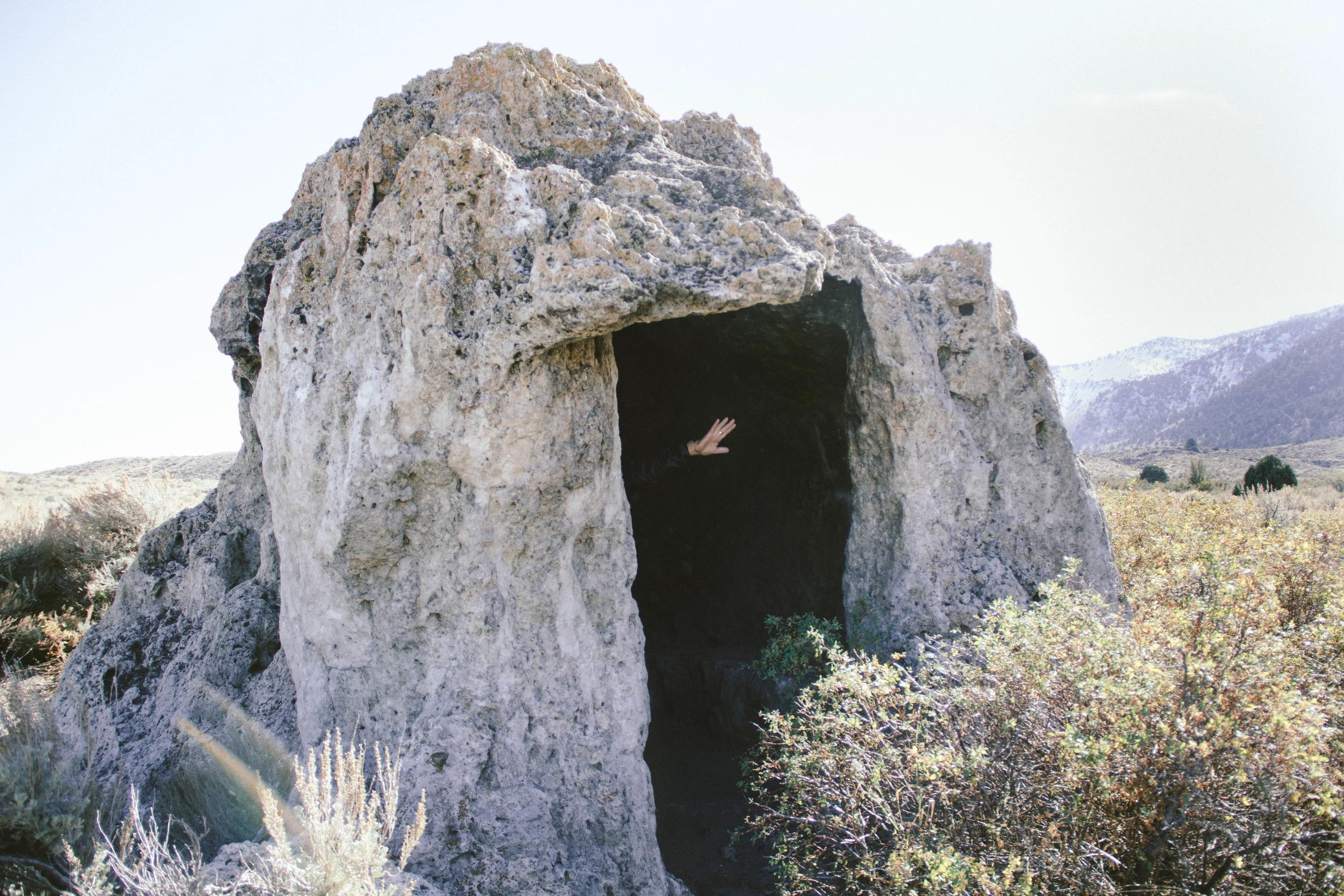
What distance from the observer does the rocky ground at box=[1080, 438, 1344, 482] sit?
21859 millimetres

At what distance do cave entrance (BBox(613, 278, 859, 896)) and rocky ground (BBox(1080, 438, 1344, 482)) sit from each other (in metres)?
17.2

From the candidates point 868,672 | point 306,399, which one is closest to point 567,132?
point 306,399

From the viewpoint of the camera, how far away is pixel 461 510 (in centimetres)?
312

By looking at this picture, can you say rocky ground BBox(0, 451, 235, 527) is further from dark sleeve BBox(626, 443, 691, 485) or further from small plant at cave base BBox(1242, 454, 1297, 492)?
small plant at cave base BBox(1242, 454, 1297, 492)

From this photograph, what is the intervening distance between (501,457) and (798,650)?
7.11 feet

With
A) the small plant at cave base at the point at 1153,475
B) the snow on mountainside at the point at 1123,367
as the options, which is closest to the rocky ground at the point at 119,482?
the small plant at cave base at the point at 1153,475

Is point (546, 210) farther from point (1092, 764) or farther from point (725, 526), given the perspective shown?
point (725, 526)

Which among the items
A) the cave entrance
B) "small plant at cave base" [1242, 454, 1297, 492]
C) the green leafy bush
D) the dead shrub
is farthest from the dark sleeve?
"small plant at cave base" [1242, 454, 1297, 492]

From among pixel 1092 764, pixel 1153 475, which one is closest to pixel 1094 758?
pixel 1092 764

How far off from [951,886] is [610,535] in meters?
1.81

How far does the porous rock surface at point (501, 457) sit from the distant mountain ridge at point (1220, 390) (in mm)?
40467

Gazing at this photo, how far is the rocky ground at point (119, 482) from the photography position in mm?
A: 9766

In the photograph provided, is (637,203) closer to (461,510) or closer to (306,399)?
(461,510)

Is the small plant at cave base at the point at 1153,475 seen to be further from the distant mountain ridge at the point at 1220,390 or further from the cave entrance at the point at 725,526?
the distant mountain ridge at the point at 1220,390
